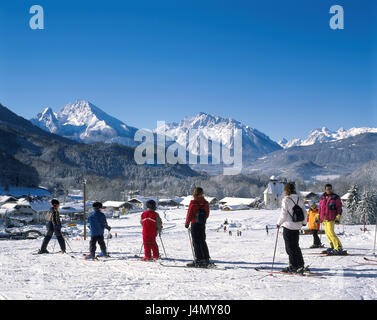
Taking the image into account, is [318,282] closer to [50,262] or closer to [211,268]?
[211,268]

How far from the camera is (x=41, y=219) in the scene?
72375 mm

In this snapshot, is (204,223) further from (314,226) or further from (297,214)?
(314,226)

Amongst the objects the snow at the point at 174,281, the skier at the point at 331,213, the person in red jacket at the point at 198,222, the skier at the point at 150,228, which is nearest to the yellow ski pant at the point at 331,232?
the skier at the point at 331,213

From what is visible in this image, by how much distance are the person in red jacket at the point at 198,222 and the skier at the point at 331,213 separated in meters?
3.79

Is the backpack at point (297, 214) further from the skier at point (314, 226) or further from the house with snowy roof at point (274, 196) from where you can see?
the house with snowy roof at point (274, 196)

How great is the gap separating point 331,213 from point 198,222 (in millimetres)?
4107

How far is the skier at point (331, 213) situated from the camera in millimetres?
10133

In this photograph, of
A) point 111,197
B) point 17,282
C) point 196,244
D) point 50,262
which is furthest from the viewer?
point 111,197

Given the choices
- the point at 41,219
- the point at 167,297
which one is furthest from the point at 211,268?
the point at 41,219

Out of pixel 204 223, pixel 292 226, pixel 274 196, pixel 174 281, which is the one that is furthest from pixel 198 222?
pixel 274 196

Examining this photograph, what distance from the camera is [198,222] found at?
8.78 metres

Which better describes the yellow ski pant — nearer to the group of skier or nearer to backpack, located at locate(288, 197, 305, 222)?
the group of skier

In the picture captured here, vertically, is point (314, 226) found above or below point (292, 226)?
below

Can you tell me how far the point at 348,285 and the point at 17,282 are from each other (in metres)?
6.61
